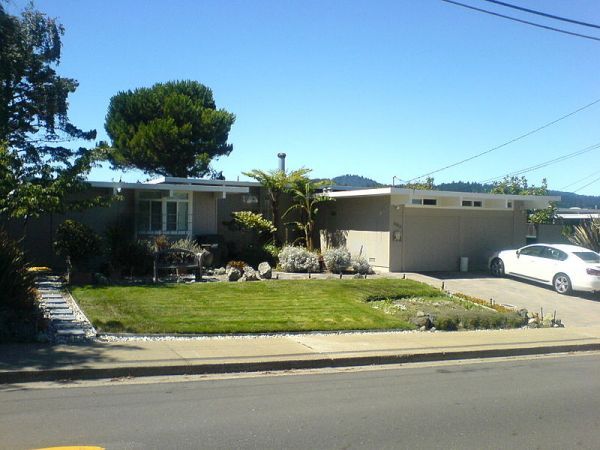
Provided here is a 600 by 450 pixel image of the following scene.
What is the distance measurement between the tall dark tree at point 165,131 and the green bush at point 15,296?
27047 mm

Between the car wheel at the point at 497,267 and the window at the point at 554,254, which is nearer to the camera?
the window at the point at 554,254

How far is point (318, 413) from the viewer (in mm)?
7152

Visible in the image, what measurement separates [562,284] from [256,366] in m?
12.7

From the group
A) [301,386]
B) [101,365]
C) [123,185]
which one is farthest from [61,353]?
[123,185]

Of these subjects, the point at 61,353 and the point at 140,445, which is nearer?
the point at 140,445

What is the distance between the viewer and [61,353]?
9523 millimetres

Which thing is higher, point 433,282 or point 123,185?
point 123,185

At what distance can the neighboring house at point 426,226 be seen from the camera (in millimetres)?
21078

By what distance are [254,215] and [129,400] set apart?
15.9 m

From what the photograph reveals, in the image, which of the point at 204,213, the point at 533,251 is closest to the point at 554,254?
the point at 533,251

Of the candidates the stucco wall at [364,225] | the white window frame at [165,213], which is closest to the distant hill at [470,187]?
the stucco wall at [364,225]

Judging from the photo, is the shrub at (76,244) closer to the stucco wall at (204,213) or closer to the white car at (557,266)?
the stucco wall at (204,213)

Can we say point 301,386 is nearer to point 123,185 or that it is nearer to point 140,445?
point 140,445

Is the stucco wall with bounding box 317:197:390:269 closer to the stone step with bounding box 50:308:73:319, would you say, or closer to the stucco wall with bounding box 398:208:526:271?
the stucco wall with bounding box 398:208:526:271
